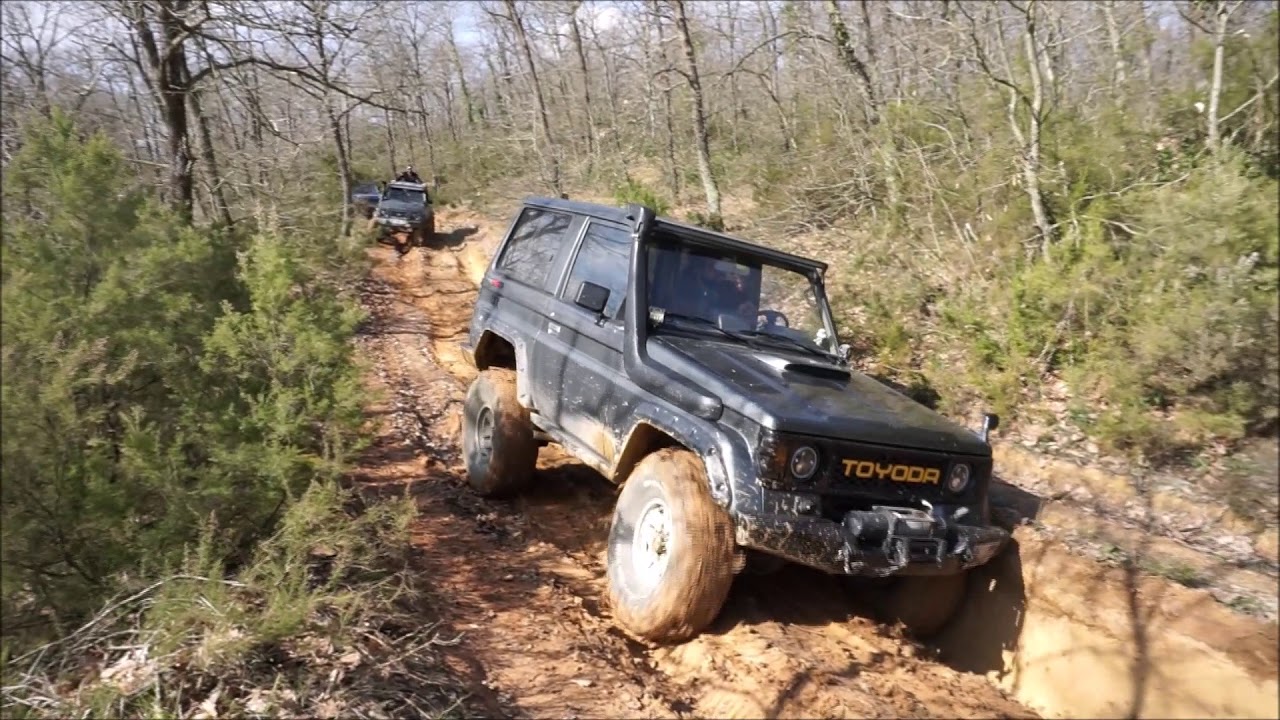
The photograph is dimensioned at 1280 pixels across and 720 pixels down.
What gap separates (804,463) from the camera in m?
Answer: 3.80

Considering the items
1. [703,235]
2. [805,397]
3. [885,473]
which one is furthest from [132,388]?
[885,473]

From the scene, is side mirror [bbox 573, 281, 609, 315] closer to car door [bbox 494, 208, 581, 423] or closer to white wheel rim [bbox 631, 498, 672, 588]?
car door [bbox 494, 208, 581, 423]

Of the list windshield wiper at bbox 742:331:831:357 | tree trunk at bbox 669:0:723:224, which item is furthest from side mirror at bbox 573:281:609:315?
tree trunk at bbox 669:0:723:224

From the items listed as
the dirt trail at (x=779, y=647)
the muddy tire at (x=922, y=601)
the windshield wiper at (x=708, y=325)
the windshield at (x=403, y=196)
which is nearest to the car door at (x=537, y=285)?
the windshield wiper at (x=708, y=325)

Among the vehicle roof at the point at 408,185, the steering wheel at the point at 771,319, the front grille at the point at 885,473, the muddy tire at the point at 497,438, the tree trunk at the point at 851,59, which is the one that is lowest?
the muddy tire at the point at 497,438

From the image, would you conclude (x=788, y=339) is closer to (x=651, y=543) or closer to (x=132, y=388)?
(x=651, y=543)

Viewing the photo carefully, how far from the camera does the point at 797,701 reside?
12.0 ft

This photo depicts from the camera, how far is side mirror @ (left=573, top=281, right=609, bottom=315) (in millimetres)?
4852

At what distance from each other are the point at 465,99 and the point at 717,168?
25651 millimetres

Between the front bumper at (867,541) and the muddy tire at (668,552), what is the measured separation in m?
0.19

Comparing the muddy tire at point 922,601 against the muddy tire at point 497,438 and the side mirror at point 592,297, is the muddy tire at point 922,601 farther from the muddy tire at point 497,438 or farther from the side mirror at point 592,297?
the muddy tire at point 497,438

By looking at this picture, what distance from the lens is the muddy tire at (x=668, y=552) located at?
3846mm

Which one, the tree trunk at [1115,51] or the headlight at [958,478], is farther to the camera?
the tree trunk at [1115,51]

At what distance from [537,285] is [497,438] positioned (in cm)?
110
